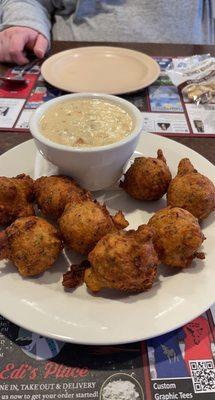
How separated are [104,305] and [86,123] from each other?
0.63m

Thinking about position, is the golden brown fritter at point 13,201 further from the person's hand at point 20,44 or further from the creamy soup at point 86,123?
the person's hand at point 20,44

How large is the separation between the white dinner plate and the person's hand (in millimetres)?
1486

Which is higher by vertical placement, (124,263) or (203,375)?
(124,263)

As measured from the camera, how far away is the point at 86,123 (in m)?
1.31

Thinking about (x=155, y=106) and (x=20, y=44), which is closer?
(x=155, y=106)

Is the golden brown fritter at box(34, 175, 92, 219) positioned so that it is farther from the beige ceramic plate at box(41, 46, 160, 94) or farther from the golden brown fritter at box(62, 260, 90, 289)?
the beige ceramic plate at box(41, 46, 160, 94)

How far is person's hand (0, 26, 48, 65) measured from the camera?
2.18m

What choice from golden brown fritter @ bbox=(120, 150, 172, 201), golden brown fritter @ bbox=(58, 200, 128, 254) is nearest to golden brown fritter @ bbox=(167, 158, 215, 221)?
golden brown fritter @ bbox=(120, 150, 172, 201)

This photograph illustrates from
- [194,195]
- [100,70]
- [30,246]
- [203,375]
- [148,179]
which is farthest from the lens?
[100,70]

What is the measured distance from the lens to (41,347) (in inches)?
36.1

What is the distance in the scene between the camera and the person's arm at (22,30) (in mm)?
2201

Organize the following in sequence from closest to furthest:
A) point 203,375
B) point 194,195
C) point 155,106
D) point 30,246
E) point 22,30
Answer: point 203,375 < point 30,246 < point 194,195 < point 155,106 < point 22,30

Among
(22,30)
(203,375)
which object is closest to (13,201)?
(203,375)

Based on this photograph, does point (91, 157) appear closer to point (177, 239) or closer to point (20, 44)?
point (177, 239)
